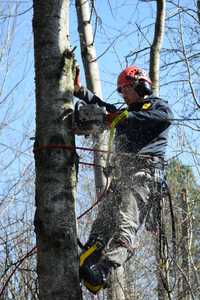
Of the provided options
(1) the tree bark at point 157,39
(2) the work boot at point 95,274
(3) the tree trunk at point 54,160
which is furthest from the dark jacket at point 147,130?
(1) the tree bark at point 157,39

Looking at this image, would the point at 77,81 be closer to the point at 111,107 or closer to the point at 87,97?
the point at 87,97

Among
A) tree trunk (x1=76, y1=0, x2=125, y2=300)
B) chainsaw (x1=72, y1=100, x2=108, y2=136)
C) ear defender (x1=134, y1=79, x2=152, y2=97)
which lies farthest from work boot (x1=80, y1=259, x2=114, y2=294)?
tree trunk (x1=76, y1=0, x2=125, y2=300)

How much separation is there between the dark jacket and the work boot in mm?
735

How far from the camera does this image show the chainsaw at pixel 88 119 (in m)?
3.48

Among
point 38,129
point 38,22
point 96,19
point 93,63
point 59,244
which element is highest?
point 96,19

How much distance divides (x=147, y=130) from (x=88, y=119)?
515 mm

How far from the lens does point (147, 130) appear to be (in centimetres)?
394

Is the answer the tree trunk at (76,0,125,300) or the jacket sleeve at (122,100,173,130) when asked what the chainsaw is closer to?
the jacket sleeve at (122,100,173,130)

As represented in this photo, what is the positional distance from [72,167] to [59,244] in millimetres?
417

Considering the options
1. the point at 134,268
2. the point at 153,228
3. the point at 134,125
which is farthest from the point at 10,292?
the point at 134,125

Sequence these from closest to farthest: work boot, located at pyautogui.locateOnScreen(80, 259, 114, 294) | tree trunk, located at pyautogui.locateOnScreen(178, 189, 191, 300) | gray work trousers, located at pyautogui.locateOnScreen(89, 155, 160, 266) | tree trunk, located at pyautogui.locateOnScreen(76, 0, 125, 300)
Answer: work boot, located at pyautogui.locateOnScreen(80, 259, 114, 294) → gray work trousers, located at pyautogui.locateOnScreen(89, 155, 160, 266) → tree trunk, located at pyautogui.locateOnScreen(178, 189, 191, 300) → tree trunk, located at pyautogui.locateOnScreen(76, 0, 125, 300)

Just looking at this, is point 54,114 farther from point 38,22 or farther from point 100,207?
point 100,207

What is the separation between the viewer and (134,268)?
7418 millimetres

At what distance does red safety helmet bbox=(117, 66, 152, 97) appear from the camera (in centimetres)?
418
